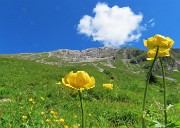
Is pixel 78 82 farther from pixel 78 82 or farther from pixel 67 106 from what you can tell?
pixel 67 106

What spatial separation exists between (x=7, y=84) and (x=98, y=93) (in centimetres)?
498

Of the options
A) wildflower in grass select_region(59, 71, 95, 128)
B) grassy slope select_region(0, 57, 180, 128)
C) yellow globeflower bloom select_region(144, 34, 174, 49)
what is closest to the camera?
wildflower in grass select_region(59, 71, 95, 128)

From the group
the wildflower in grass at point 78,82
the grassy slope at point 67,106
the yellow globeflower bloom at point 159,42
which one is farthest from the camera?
the grassy slope at point 67,106

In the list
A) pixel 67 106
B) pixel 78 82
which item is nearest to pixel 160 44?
pixel 78 82

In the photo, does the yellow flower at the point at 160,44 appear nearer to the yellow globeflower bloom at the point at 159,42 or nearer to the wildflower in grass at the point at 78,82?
the yellow globeflower bloom at the point at 159,42

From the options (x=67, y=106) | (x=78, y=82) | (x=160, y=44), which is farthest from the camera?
(x=67, y=106)

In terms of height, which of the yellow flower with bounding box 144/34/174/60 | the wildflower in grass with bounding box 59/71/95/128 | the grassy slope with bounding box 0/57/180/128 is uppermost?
the yellow flower with bounding box 144/34/174/60

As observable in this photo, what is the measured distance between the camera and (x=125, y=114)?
33.4 ft

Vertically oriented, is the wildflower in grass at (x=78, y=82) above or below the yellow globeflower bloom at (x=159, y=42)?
below

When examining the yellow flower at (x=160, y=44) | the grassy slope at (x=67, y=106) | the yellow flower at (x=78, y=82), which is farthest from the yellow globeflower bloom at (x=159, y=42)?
the grassy slope at (x=67, y=106)

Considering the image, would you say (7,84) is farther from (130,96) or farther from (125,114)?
(125,114)

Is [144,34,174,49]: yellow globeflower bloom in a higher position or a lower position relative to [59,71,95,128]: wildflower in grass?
higher

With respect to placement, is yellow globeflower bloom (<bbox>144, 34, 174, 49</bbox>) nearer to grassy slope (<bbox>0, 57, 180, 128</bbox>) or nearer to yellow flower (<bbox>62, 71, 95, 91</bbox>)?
yellow flower (<bbox>62, 71, 95, 91</bbox>)

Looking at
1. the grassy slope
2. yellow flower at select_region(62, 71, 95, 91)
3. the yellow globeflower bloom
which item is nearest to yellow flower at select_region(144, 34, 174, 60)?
the yellow globeflower bloom
